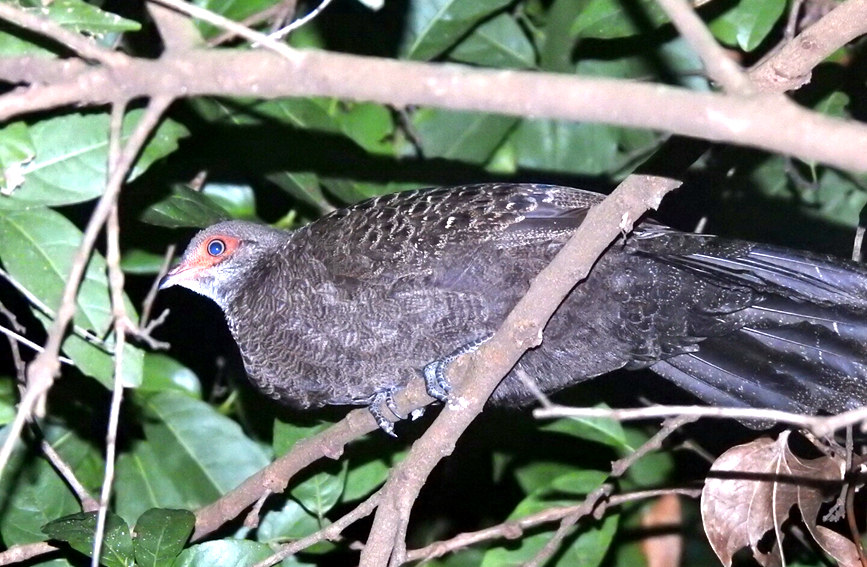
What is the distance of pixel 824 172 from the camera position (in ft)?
14.6

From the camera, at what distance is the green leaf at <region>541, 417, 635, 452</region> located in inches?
149

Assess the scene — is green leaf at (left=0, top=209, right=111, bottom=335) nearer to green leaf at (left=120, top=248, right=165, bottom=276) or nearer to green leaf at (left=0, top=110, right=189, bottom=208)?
green leaf at (left=0, top=110, right=189, bottom=208)

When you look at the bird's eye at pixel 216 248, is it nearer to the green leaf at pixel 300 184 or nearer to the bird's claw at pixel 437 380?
the green leaf at pixel 300 184

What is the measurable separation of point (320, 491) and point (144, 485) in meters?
0.81

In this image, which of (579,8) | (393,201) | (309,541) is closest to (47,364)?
(309,541)

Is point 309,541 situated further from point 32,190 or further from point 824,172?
point 824,172

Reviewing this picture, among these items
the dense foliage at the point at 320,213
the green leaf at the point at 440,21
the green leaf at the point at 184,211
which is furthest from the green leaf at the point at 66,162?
the green leaf at the point at 440,21

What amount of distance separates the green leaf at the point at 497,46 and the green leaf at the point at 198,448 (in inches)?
76.7

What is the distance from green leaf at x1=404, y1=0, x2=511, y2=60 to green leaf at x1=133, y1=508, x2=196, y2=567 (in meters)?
2.13

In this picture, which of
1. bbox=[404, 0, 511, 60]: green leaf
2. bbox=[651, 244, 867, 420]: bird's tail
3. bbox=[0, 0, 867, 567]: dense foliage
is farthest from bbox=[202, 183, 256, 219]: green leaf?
bbox=[651, 244, 867, 420]: bird's tail

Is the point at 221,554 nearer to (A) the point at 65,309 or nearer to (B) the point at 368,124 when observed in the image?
(A) the point at 65,309

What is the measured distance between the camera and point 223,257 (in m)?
4.15

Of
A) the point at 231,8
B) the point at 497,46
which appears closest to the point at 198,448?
the point at 231,8

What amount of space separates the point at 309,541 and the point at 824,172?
291 centimetres
